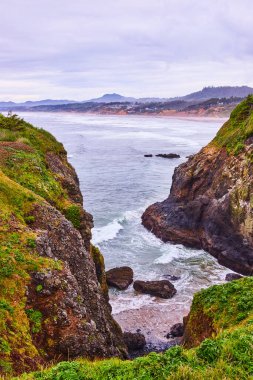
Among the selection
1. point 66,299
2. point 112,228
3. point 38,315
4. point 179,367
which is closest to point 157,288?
point 112,228

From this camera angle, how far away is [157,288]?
28891 mm

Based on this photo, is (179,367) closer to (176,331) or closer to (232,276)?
(176,331)

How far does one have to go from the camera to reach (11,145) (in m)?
24.7

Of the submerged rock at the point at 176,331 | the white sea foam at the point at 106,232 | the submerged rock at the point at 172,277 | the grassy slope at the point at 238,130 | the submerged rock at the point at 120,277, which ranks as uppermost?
the grassy slope at the point at 238,130

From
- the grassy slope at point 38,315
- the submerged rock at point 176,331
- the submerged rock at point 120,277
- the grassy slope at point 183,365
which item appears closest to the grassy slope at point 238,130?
the submerged rock at point 120,277

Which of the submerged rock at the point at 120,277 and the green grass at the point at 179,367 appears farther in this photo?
the submerged rock at the point at 120,277

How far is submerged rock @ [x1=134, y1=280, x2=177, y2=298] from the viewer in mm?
28578

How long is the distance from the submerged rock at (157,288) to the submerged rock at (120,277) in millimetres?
895

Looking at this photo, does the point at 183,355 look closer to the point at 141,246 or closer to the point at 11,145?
the point at 11,145

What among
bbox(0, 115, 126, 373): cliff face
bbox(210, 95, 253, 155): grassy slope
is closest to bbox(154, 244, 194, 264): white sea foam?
bbox(210, 95, 253, 155): grassy slope

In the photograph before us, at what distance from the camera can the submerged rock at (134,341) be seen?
22453mm

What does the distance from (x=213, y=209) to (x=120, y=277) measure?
1243cm

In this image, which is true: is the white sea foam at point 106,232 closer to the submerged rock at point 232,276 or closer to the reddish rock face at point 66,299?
the submerged rock at point 232,276

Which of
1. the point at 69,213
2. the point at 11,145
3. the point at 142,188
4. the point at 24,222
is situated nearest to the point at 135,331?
the point at 69,213
